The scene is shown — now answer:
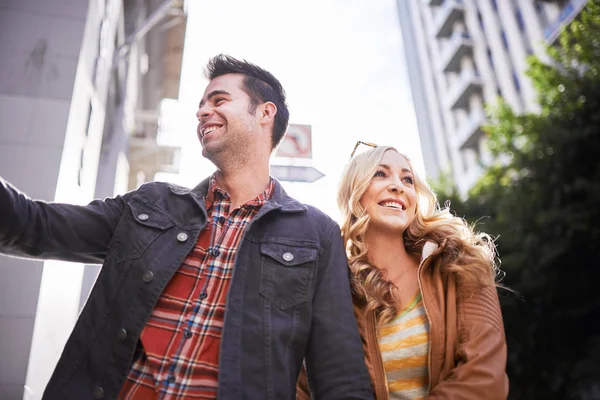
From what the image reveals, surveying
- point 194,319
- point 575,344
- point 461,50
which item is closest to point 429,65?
point 461,50

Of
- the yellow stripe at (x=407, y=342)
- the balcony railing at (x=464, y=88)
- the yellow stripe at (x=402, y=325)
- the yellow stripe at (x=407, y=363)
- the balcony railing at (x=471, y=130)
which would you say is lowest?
the yellow stripe at (x=407, y=363)

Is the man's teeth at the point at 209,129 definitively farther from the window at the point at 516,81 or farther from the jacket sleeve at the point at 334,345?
the window at the point at 516,81

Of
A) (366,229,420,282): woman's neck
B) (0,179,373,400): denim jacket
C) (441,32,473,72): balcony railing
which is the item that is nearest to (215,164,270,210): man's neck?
(0,179,373,400): denim jacket

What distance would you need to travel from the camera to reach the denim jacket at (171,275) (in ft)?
5.70

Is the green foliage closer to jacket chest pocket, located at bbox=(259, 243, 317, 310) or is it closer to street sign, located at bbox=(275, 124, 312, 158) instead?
street sign, located at bbox=(275, 124, 312, 158)

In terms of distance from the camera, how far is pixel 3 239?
1.80 meters

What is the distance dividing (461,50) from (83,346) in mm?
28690

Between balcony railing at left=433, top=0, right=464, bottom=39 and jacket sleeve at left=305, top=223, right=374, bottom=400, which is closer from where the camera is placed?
jacket sleeve at left=305, top=223, right=374, bottom=400

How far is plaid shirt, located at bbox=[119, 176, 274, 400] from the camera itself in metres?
1.70

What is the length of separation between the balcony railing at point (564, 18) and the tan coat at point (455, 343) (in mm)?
18523

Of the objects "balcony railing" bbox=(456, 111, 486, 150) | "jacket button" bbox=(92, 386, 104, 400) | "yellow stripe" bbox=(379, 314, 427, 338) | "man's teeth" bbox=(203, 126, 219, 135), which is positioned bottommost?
"jacket button" bbox=(92, 386, 104, 400)

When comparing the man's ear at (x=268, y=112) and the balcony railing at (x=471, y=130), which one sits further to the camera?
the balcony railing at (x=471, y=130)

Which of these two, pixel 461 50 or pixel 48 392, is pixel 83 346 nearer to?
pixel 48 392

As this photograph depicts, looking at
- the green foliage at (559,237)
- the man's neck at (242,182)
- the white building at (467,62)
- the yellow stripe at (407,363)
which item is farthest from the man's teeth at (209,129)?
→ the white building at (467,62)
